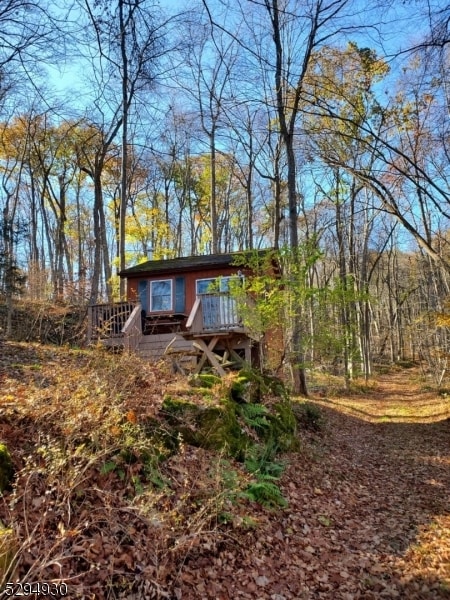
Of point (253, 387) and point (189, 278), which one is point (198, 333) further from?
point (189, 278)

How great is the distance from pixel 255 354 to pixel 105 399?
25.7 ft

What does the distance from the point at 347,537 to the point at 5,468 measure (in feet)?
11.4

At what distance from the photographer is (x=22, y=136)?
70.4ft

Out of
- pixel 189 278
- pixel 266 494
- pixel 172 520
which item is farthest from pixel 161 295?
pixel 172 520

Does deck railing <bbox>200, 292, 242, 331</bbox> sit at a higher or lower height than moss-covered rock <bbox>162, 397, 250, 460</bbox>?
higher

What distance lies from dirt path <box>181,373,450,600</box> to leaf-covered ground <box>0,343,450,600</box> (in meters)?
0.02

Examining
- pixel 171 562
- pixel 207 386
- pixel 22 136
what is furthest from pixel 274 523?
pixel 22 136

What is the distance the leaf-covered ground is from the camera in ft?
9.09

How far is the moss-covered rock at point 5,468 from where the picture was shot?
116 inches

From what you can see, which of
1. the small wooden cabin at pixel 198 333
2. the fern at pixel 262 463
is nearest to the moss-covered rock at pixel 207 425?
the fern at pixel 262 463

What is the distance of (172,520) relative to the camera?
11.0 feet

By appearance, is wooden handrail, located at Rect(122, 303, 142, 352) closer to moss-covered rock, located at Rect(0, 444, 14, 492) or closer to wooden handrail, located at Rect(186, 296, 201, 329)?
wooden handrail, located at Rect(186, 296, 201, 329)

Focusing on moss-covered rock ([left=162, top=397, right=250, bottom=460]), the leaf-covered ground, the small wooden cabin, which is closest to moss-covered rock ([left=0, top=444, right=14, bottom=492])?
the leaf-covered ground

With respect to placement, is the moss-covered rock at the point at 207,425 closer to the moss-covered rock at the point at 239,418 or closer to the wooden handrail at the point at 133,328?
the moss-covered rock at the point at 239,418
